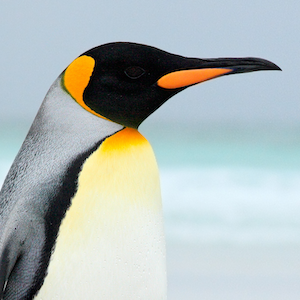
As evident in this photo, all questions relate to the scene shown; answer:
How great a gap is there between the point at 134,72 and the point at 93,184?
29 cm

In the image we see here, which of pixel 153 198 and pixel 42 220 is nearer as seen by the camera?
pixel 42 220

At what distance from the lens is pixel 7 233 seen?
1.19 m

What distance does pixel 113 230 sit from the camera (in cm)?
123

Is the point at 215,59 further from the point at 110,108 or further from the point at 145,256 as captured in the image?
the point at 145,256

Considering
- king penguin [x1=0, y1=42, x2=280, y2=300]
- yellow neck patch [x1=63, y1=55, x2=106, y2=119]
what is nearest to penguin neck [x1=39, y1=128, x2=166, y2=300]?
king penguin [x1=0, y1=42, x2=280, y2=300]

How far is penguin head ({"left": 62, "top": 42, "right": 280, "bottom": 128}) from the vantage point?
1.25 metres

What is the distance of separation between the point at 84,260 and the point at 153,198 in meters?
0.24

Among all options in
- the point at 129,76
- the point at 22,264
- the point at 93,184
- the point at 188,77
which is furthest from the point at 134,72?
the point at 22,264

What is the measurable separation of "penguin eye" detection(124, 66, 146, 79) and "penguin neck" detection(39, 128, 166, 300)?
0.14m

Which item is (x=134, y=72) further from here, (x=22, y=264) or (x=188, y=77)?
(x=22, y=264)

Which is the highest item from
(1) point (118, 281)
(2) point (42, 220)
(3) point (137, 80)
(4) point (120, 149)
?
(3) point (137, 80)

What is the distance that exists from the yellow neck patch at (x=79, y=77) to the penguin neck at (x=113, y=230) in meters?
0.13

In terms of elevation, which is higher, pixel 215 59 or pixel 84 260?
pixel 215 59

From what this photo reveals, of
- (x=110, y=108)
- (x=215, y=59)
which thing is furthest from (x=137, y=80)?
(x=215, y=59)
